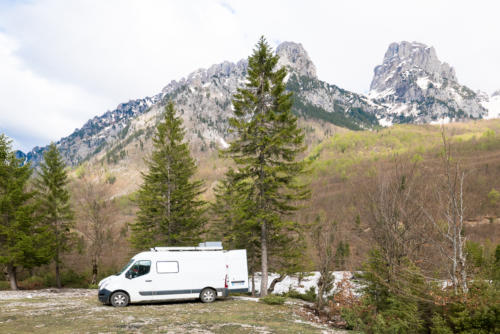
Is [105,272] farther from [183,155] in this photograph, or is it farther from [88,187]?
[183,155]

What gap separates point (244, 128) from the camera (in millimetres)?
18984

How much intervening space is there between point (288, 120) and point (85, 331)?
15.4m

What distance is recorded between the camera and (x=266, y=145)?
61.5ft

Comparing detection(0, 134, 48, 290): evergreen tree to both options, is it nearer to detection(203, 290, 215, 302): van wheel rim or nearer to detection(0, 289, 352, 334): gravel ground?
detection(0, 289, 352, 334): gravel ground

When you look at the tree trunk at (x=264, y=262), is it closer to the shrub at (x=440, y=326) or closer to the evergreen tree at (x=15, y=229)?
the shrub at (x=440, y=326)

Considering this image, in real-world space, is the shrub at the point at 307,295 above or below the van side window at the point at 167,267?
below

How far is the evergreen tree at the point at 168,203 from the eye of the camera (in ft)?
84.0

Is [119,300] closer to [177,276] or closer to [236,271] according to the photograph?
[177,276]

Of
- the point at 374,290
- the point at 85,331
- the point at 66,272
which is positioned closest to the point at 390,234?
the point at 374,290

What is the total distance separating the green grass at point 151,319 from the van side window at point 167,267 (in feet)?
6.09

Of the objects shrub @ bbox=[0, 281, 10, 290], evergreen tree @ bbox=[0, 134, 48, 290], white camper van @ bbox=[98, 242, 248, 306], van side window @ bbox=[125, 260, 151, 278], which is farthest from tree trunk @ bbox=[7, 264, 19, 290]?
van side window @ bbox=[125, 260, 151, 278]

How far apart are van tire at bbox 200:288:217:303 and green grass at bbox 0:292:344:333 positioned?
1.05m

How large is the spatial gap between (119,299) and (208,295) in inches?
171

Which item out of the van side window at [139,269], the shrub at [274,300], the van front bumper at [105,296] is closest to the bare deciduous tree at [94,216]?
the van front bumper at [105,296]
